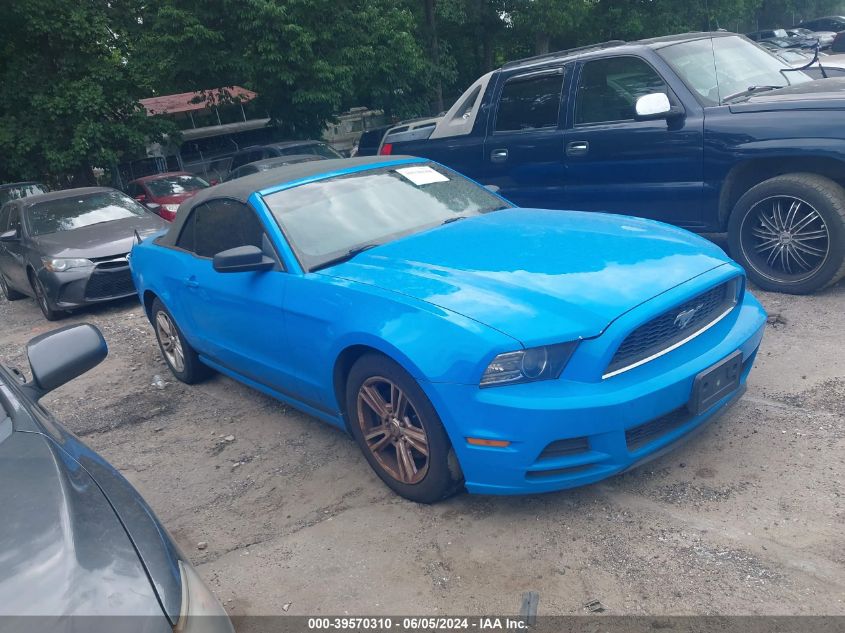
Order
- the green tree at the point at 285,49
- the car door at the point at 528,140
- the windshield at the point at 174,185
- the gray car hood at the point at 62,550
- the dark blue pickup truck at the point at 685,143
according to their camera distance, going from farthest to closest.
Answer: the green tree at the point at 285,49 < the windshield at the point at 174,185 < the car door at the point at 528,140 < the dark blue pickup truck at the point at 685,143 < the gray car hood at the point at 62,550

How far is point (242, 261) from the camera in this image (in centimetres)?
406

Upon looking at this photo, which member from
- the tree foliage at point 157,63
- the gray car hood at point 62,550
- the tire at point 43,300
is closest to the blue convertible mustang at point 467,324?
the gray car hood at point 62,550

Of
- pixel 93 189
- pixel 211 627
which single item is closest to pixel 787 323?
pixel 211 627

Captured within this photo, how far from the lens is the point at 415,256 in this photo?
388cm

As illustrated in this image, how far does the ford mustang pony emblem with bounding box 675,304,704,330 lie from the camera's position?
340 centimetres

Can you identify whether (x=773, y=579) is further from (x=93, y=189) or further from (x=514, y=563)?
(x=93, y=189)

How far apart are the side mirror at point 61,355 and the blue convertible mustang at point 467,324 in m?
1.14

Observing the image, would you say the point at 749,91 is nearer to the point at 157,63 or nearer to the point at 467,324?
the point at 467,324

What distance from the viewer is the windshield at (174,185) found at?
13.7 m

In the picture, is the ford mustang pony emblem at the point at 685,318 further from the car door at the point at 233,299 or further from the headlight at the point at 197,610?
the headlight at the point at 197,610

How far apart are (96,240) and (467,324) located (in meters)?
7.09

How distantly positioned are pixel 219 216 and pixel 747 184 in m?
3.82

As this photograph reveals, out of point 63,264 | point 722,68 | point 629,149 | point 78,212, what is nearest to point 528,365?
point 629,149

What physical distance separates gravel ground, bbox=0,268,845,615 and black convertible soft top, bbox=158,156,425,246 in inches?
57.1
